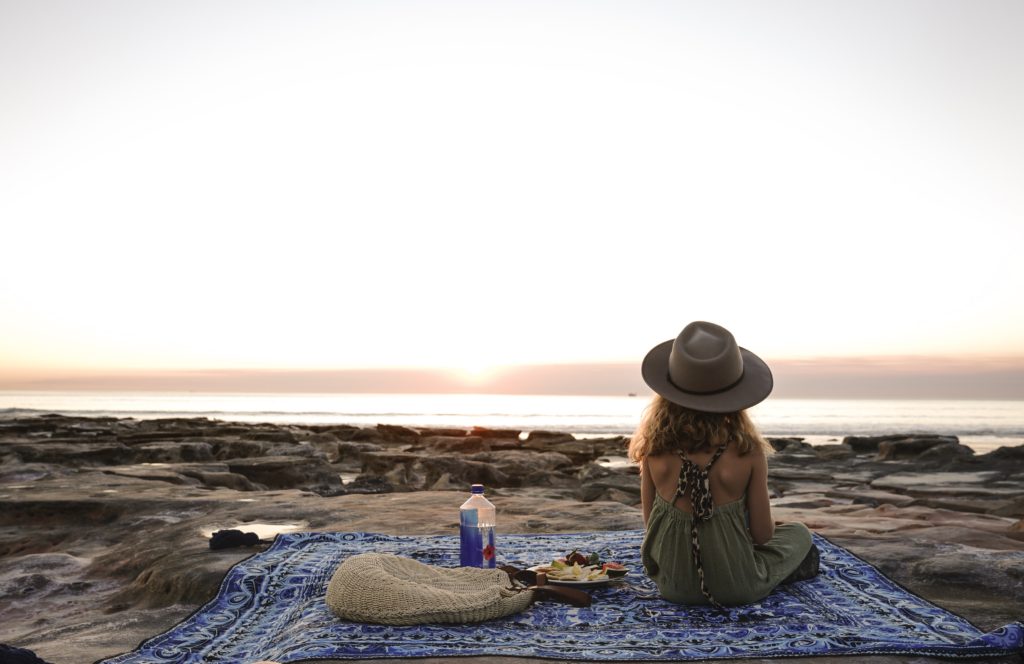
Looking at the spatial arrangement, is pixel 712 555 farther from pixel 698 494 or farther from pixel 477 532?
pixel 477 532

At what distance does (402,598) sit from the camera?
14.3 feet

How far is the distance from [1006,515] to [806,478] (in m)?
7.72

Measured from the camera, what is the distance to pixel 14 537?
9.34 meters

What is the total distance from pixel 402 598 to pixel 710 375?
2189 mm

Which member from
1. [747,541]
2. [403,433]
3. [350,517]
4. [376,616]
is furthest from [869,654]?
[403,433]

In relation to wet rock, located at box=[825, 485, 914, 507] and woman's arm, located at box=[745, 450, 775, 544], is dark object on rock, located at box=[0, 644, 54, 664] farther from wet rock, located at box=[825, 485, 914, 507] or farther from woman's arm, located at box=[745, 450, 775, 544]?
wet rock, located at box=[825, 485, 914, 507]

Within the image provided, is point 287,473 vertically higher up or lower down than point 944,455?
higher up

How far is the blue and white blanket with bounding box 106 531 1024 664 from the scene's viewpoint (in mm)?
3936

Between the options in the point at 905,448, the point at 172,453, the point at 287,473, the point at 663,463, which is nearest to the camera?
the point at 663,463

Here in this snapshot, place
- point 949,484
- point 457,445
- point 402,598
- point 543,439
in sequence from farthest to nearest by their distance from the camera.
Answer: point 543,439 < point 457,445 < point 949,484 < point 402,598

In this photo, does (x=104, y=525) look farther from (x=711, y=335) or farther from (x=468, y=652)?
(x=711, y=335)

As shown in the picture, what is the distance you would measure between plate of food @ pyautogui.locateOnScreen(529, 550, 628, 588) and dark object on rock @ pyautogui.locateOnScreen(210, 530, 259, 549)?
124 inches

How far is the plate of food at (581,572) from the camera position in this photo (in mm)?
5039

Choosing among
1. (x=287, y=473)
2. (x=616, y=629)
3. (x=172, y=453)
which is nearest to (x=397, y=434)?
(x=172, y=453)
